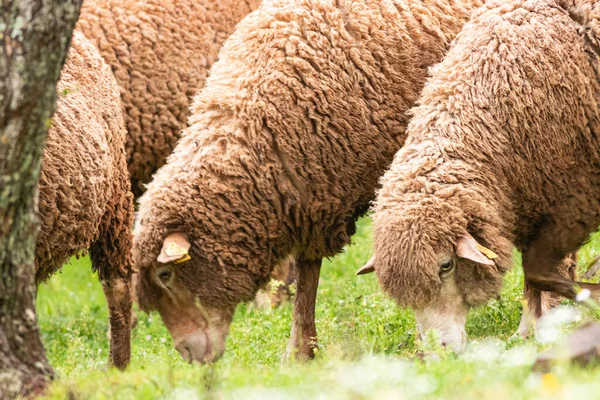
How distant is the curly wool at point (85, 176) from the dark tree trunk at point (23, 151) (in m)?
1.55

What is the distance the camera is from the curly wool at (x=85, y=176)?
6188mm

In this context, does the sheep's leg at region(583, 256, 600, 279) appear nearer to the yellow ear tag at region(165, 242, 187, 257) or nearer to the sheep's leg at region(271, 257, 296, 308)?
the yellow ear tag at region(165, 242, 187, 257)

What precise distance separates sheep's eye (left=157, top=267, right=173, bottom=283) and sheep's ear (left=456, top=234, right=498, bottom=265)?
2185 millimetres

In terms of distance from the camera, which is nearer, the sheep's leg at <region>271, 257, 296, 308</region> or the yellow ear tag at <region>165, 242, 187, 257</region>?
the yellow ear tag at <region>165, 242, 187, 257</region>

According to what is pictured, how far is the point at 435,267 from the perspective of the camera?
584cm

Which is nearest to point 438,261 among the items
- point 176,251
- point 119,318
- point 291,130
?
point 291,130

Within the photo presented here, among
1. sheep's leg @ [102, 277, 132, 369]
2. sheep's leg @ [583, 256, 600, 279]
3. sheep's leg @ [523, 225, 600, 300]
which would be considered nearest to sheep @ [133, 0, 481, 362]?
sheep's leg @ [102, 277, 132, 369]

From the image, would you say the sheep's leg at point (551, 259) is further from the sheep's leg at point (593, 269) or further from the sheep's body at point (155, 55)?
the sheep's body at point (155, 55)

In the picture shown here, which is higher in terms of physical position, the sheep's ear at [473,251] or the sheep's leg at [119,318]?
the sheep's ear at [473,251]

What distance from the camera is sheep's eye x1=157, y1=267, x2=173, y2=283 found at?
22.9ft

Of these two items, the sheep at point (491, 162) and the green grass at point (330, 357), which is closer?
the green grass at point (330, 357)

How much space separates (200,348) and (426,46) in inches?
Answer: 105

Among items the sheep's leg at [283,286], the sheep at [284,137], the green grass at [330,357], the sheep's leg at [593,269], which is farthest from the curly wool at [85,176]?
the sheep's leg at [593,269]

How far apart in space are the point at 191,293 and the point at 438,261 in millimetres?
2014
